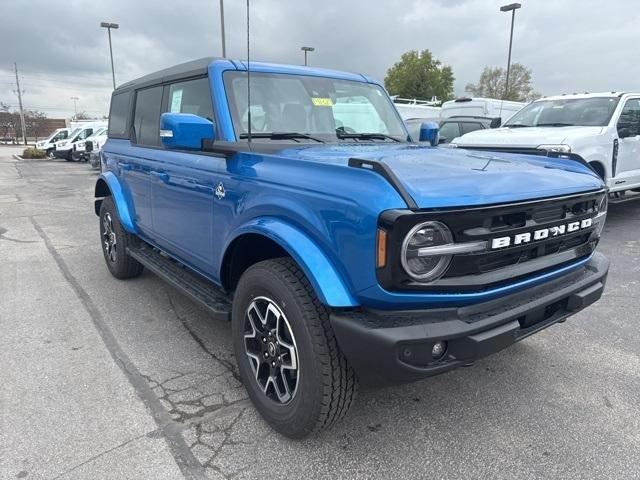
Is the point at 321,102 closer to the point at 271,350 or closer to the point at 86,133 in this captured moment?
the point at 271,350

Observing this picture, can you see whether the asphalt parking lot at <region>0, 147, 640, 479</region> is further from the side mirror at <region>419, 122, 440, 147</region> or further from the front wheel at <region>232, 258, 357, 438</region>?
the side mirror at <region>419, 122, 440, 147</region>

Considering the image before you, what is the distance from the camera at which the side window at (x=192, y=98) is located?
3257mm

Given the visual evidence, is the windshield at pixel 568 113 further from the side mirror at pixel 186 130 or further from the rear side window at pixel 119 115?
the side mirror at pixel 186 130

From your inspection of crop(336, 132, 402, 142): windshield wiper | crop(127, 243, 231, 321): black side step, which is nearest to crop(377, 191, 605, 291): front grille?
crop(127, 243, 231, 321): black side step

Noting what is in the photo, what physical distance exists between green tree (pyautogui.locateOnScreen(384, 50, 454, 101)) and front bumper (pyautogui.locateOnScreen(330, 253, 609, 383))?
42683 mm

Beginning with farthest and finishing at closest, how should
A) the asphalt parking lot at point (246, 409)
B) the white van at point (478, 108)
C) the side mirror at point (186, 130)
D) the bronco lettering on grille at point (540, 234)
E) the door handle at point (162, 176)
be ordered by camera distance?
the white van at point (478, 108), the door handle at point (162, 176), the side mirror at point (186, 130), the asphalt parking lot at point (246, 409), the bronco lettering on grille at point (540, 234)

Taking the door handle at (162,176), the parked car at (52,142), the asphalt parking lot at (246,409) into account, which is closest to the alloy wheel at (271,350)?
the asphalt parking lot at (246,409)

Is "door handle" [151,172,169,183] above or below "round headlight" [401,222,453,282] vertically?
above

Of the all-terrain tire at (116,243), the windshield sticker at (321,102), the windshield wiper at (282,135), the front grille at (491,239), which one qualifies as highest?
the windshield sticker at (321,102)

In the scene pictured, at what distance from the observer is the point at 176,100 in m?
3.77

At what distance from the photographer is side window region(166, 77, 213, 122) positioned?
3257 mm

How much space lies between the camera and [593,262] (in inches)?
115

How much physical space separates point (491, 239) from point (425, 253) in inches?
13.8

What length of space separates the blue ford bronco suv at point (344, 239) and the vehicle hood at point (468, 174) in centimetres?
1
